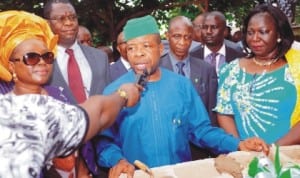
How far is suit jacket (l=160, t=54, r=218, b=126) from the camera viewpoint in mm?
3975

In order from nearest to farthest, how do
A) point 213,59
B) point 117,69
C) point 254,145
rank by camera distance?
point 254,145
point 117,69
point 213,59

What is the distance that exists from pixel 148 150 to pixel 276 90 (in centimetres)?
86

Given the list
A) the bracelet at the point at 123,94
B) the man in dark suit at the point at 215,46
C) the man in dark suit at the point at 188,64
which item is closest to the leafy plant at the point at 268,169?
the bracelet at the point at 123,94

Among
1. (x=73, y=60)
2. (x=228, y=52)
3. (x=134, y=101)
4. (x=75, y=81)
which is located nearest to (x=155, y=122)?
(x=134, y=101)

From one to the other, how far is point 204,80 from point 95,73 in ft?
3.06

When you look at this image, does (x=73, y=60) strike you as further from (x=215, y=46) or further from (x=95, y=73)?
(x=215, y=46)

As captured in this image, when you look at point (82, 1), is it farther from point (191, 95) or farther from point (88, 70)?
point (191, 95)

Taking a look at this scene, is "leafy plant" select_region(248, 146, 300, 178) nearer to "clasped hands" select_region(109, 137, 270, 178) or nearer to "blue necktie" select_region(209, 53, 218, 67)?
"clasped hands" select_region(109, 137, 270, 178)

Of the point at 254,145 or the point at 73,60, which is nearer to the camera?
the point at 254,145

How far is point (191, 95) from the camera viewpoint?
2746 mm

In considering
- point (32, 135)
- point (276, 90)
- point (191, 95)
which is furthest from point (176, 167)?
point (32, 135)

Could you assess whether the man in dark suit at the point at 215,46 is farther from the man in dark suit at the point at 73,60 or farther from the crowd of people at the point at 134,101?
the man in dark suit at the point at 73,60

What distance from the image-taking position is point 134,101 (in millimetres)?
2158

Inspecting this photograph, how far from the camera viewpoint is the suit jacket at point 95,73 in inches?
132
